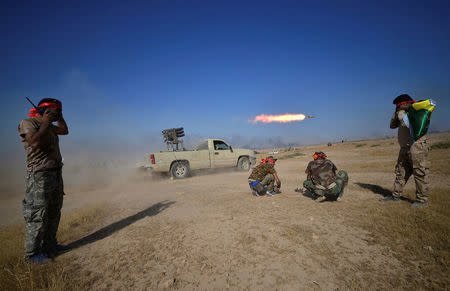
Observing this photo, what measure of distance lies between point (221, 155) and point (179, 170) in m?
2.73

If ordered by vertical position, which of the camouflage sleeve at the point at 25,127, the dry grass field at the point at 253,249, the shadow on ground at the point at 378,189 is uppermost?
the camouflage sleeve at the point at 25,127

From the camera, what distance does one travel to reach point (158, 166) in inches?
395

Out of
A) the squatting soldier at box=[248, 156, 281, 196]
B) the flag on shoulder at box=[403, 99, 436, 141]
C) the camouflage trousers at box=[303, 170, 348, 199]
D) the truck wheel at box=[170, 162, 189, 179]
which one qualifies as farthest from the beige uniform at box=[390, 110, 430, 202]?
the truck wheel at box=[170, 162, 189, 179]

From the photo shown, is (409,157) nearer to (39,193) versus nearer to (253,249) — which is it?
(253,249)

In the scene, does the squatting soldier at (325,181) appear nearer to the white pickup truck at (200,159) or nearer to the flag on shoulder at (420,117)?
the flag on shoulder at (420,117)

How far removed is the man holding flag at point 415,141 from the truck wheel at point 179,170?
8998mm

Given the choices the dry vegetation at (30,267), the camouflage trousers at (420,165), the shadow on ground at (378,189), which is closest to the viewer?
the dry vegetation at (30,267)

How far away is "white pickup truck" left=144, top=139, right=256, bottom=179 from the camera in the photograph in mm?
10086

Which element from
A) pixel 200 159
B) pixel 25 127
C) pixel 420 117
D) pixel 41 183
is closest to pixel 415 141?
pixel 420 117

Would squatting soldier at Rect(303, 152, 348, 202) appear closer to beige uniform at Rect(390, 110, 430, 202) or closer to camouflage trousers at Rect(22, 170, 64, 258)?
beige uniform at Rect(390, 110, 430, 202)

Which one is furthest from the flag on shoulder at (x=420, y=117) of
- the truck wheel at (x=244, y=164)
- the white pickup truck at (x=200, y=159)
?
the truck wheel at (x=244, y=164)

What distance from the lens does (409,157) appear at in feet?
14.3

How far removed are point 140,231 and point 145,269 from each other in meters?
1.40

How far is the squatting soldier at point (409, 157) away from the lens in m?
4.09
